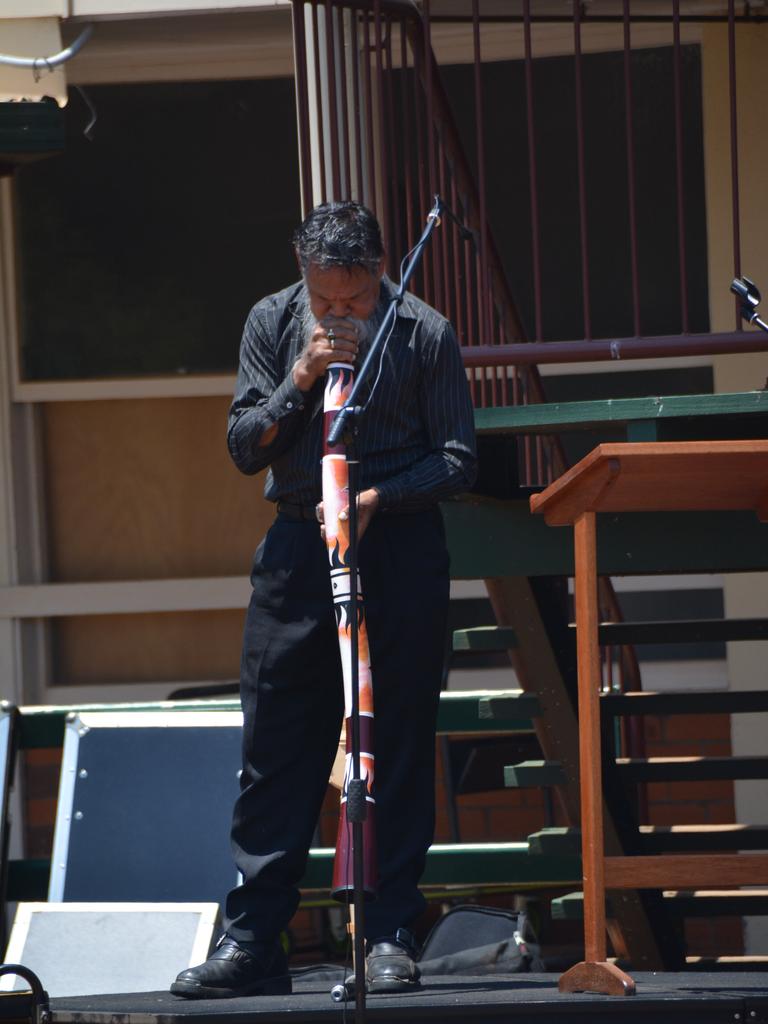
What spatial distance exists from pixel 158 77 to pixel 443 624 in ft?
12.6

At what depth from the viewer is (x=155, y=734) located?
18.4 ft

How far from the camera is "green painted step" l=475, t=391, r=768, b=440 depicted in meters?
4.30

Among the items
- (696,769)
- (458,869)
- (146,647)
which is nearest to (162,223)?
(146,647)

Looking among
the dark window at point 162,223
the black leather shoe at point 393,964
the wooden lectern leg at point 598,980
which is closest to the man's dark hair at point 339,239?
the black leather shoe at point 393,964

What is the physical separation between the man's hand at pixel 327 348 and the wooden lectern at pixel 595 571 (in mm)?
528

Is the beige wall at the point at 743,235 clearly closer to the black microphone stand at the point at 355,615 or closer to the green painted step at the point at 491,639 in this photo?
the green painted step at the point at 491,639

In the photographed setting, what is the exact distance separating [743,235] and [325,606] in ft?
11.0

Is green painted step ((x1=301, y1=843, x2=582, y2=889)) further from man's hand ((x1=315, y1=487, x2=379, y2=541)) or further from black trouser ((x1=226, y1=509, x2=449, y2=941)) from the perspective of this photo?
man's hand ((x1=315, y1=487, x2=379, y2=541))

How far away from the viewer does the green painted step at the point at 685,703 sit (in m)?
5.21

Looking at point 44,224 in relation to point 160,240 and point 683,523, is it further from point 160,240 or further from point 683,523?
point 683,523

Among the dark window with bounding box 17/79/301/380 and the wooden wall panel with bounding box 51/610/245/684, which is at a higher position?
the dark window with bounding box 17/79/301/380

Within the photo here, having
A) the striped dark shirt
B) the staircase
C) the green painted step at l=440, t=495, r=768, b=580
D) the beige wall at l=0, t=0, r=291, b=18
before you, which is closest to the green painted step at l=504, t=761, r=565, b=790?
the staircase

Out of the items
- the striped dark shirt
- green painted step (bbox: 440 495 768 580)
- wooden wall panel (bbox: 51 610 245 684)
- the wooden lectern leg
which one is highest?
the striped dark shirt

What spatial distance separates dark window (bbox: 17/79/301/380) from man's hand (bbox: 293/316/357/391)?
3.54m
